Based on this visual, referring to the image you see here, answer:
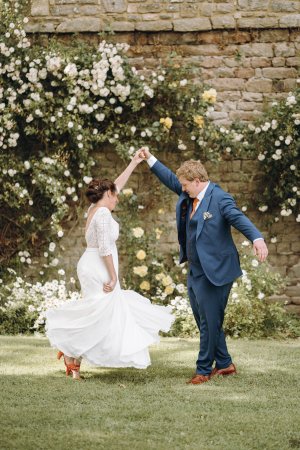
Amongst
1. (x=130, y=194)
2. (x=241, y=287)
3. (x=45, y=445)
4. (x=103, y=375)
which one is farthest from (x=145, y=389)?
(x=130, y=194)

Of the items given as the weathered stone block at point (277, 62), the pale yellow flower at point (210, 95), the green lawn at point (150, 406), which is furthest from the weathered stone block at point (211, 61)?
the green lawn at point (150, 406)

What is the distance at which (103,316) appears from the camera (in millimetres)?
5773

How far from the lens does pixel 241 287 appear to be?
8789 millimetres

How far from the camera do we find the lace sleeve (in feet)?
19.0

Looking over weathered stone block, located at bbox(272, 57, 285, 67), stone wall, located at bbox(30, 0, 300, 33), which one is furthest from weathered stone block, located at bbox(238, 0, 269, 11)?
weathered stone block, located at bbox(272, 57, 285, 67)

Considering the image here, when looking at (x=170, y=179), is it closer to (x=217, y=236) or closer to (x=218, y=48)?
(x=217, y=236)

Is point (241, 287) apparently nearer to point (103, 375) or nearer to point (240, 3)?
point (103, 375)

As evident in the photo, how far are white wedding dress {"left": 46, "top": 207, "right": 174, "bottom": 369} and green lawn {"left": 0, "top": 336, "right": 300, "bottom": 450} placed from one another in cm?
25

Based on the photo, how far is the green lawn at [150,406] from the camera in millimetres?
4164

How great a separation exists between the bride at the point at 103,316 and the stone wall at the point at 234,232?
12.3 feet

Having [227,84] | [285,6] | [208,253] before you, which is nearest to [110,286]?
[208,253]

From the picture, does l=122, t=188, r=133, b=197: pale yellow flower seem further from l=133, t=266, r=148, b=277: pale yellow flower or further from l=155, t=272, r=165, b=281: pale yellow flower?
l=155, t=272, r=165, b=281: pale yellow flower

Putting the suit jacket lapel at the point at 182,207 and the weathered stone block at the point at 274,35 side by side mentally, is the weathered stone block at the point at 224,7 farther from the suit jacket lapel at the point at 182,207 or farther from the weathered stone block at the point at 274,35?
the suit jacket lapel at the point at 182,207

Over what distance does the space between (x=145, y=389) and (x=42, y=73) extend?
5.01m
